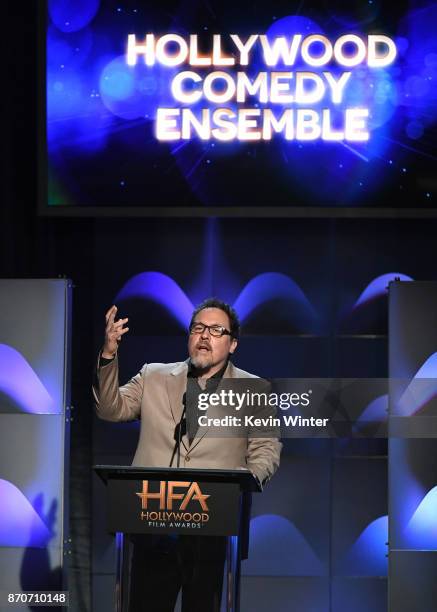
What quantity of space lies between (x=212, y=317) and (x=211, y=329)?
0.06 meters

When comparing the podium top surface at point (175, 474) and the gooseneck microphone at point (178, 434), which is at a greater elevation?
the gooseneck microphone at point (178, 434)

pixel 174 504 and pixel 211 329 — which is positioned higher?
pixel 211 329

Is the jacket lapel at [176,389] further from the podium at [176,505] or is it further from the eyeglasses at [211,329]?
the podium at [176,505]

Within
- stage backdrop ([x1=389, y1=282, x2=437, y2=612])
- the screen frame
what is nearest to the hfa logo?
stage backdrop ([x1=389, y1=282, x2=437, y2=612])

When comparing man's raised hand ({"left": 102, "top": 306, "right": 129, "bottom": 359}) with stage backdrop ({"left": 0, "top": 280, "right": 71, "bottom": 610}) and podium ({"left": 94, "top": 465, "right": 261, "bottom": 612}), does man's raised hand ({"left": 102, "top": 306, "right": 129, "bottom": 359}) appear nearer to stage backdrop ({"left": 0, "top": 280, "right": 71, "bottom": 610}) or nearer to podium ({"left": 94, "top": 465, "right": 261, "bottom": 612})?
stage backdrop ({"left": 0, "top": 280, "right": 71, "bottom": 610})

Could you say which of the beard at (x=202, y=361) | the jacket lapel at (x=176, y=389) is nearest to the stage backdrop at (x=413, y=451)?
the beard at (x=202, y=361)

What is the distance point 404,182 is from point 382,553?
1.89 metres

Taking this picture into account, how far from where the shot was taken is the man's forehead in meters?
4.23

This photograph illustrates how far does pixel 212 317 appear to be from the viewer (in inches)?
167

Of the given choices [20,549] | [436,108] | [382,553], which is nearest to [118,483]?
[20,549]

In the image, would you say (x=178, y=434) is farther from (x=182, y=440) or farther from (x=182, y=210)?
(x=182, y=210)

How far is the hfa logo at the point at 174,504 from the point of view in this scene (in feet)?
11.4

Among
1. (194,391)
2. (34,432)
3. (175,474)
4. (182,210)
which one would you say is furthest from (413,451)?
(34,432)

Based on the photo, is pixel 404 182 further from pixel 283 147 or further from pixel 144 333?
pixel 144 333
